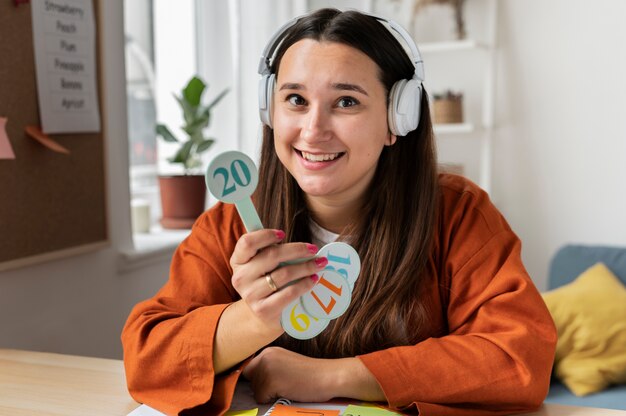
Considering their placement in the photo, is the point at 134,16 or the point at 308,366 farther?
the point at 134,16

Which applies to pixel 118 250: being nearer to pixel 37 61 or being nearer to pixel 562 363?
pixel 37 61

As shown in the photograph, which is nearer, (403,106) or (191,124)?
(403,106)

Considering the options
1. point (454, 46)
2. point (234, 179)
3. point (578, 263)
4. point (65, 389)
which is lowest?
point (578, 263)

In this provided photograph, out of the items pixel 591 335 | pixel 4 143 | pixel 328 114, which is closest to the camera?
pixel 328 114

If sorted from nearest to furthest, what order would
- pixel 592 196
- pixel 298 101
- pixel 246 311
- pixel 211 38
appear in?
pixel 246 311 → pixel 298 101 → pixel 211 38 → pixel 592 196

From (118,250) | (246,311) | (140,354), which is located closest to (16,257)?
(118,250)

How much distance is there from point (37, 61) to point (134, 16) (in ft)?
3.02

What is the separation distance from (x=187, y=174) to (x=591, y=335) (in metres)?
1.28

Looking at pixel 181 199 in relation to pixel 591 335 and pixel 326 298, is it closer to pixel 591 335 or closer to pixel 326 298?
pixel 591 335

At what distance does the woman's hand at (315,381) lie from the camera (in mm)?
929

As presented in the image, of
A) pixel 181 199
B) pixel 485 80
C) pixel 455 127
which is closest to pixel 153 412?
pixel 181 199

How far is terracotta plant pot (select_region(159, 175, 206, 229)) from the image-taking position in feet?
6.90

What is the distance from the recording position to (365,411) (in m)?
0.88

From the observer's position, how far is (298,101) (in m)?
1.04
